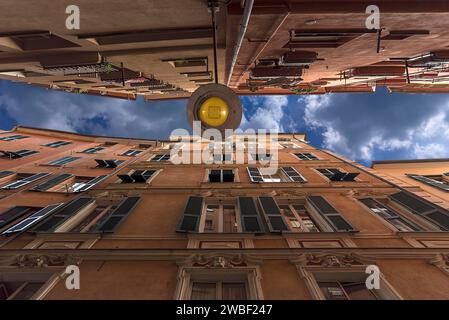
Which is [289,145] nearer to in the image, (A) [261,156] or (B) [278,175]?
(A) [261,156]

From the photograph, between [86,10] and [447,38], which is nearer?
[86,10]

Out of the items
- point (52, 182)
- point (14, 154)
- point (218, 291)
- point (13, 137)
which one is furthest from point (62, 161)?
point (218, 291)

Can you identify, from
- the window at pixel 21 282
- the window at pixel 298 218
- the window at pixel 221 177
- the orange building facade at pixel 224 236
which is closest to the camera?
the orange building facade at pixel 224 236

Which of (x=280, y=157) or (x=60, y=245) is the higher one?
(x=280, y=157)

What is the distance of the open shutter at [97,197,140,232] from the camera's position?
6.73 metres

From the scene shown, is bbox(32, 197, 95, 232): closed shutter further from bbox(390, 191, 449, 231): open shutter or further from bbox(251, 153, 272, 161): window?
bbox(390, 191, 449, 231): open shutter

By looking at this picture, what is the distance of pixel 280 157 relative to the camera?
13.9 meters

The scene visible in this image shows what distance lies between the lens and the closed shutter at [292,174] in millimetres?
10492

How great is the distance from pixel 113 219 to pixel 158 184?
9.96ft

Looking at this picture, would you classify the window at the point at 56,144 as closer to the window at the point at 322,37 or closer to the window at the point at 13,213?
the window at the point at 13,213

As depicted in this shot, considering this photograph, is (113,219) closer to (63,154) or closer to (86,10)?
(86,10)

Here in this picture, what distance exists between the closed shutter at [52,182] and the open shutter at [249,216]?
869 cm

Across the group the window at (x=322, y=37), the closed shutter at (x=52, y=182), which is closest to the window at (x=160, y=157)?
the closed shutter at (x=52, y=182)

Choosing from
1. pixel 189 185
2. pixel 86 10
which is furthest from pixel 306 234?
pixel 86 10
